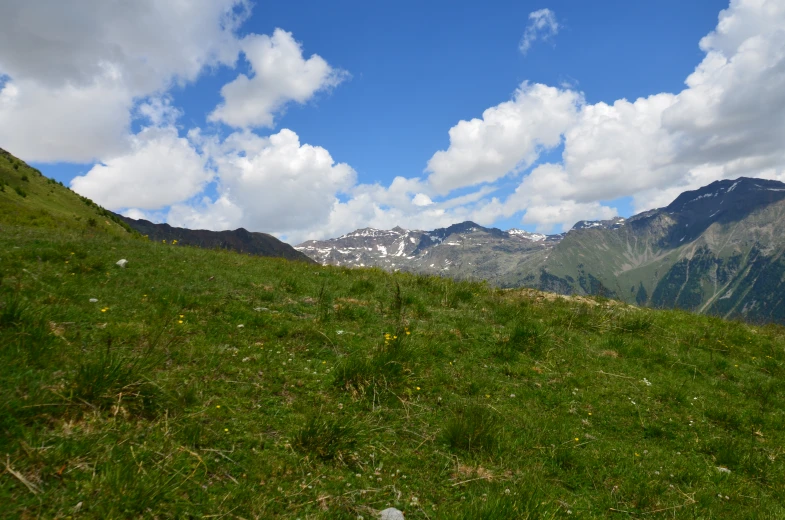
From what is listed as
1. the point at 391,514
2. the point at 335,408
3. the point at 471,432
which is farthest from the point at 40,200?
the point at 391,514

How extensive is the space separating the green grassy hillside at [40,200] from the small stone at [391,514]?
3146 centimetres

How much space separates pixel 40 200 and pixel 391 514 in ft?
168

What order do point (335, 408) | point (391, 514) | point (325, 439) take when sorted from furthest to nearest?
point (335, 408) → point (325, 439) → point (391, 514)

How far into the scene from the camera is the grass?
13.8 feet

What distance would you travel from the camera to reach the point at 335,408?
6.49m

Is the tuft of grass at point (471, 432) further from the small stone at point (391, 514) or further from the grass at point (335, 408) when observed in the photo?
the small stone at point (391, 514)

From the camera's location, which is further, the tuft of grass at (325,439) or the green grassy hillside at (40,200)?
the green grassy hillside at (40,200)

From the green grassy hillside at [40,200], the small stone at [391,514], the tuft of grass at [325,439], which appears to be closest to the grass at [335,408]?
the tuft of grass at [325,439]

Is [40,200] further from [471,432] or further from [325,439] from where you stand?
[471,432]

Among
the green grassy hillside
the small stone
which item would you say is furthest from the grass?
the green grassy hillside

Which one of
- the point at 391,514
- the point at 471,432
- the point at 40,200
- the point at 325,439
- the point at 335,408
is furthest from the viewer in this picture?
the point at 40,200

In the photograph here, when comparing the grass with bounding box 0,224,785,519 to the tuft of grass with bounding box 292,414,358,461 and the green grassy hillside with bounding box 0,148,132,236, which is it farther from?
the green grassy hillside with bounding box 0,148,132,236

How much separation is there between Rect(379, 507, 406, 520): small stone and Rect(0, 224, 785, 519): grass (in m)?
0.20

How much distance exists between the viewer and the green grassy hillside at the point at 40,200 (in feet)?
100
